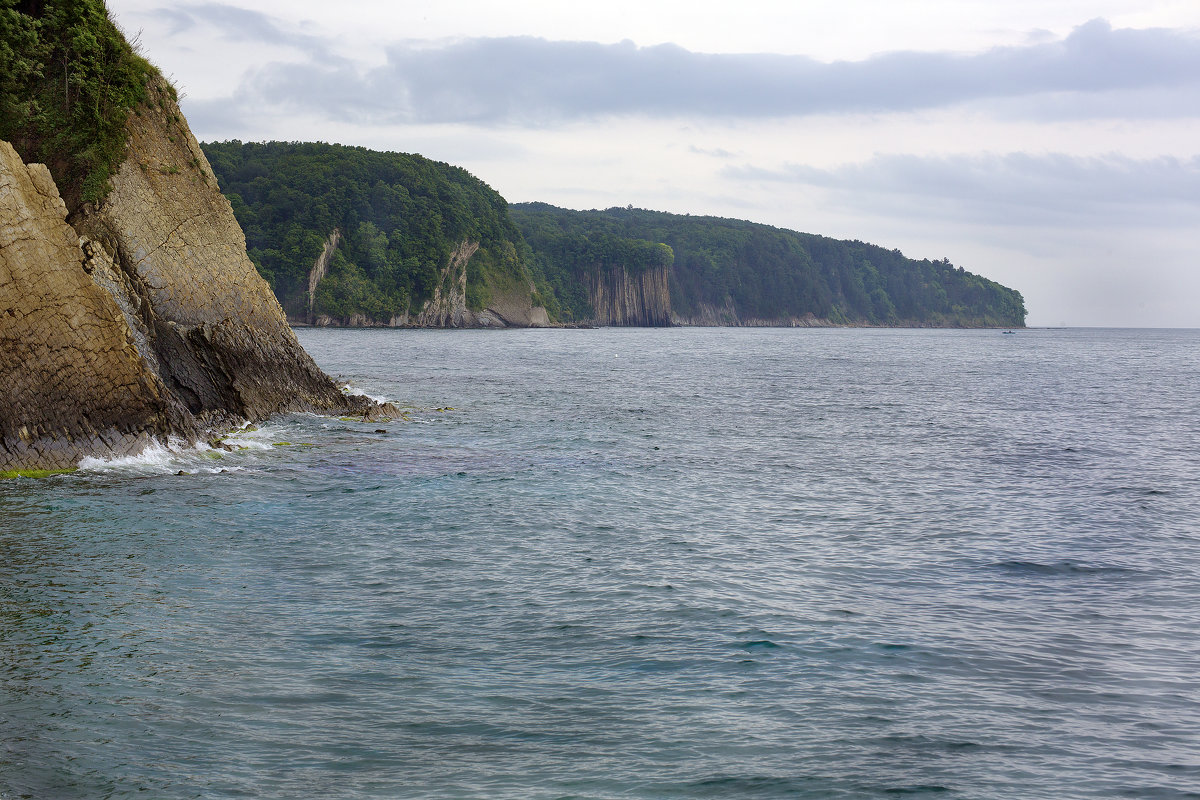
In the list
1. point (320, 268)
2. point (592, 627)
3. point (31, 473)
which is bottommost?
point (592, 627)

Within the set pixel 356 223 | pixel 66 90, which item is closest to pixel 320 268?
pixel 356 223

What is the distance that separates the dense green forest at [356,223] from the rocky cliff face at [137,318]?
4216 inches

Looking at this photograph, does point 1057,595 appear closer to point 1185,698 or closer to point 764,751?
point 1185,698

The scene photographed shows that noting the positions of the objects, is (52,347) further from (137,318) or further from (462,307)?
(462,307)

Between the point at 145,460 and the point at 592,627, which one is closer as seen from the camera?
the point at 592,627

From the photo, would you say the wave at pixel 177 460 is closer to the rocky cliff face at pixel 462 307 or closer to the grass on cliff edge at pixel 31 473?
the grass on cliff edge at pixel 31 473

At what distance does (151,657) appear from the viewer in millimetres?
8570

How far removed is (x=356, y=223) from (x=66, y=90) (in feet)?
410

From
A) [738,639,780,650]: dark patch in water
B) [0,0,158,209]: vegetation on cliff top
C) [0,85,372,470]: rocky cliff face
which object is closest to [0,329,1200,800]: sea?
[738,639,780,650]: dark patch in water

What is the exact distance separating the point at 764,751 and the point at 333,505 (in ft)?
34.5

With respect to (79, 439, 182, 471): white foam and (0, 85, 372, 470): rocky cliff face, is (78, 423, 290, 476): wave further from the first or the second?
(0, 85, 372, 470): rocky cliff face

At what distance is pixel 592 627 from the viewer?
977cm

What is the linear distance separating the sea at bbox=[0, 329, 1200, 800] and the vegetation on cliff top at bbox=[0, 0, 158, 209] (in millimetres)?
7578

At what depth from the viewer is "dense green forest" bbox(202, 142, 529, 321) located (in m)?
132
